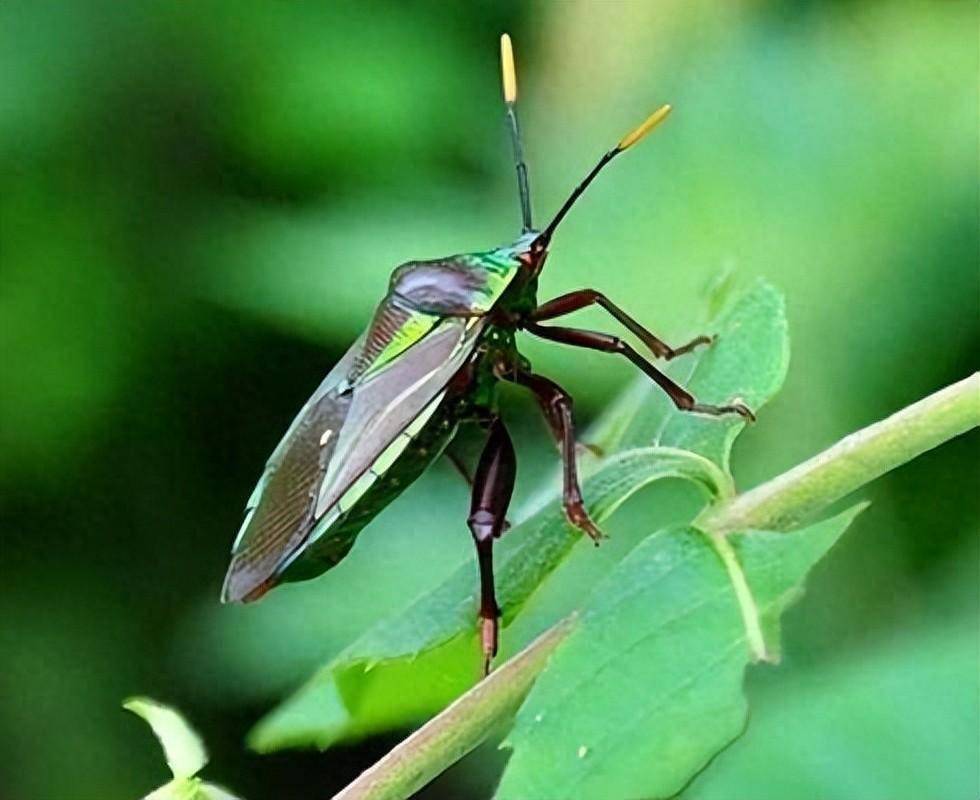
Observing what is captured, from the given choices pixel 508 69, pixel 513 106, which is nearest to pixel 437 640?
pixel 508 69

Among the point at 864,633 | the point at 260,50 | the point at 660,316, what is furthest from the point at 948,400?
the point at 260,50

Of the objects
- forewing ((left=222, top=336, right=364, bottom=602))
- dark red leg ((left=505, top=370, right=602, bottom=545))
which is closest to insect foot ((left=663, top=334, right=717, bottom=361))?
dark red leg ((left=505, top=370, right=602, bottom=545))

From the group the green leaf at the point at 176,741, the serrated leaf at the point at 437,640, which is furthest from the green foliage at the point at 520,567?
the green leaf at the point at 176,741

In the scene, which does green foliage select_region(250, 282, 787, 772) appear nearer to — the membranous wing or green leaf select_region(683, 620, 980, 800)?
the membranous wing

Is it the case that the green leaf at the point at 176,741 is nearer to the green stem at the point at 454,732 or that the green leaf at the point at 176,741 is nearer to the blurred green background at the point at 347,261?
the green stem at the point at 454,732

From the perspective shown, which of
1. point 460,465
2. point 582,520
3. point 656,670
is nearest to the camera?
point 656,670

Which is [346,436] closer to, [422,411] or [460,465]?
[422,411]

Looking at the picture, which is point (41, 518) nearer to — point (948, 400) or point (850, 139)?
point (850, 139)
